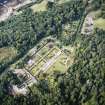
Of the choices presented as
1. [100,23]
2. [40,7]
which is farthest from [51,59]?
[40,7]

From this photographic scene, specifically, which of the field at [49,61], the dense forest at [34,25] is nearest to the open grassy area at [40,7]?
the dense forest at [34,25]

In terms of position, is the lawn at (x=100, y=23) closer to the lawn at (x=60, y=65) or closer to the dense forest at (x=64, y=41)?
the dense forest at (x=64, y=41)

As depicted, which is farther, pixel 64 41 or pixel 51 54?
pixel 64 41

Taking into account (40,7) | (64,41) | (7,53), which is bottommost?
(64,41)

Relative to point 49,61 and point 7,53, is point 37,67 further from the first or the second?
point 7,53

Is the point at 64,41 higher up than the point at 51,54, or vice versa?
the point at 64,41

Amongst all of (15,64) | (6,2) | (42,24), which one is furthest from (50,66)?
(6,2)

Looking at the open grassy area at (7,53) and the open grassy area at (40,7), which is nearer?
the open grassy area at (7,53)

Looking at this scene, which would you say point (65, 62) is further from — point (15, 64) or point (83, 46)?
point (15, 64)
